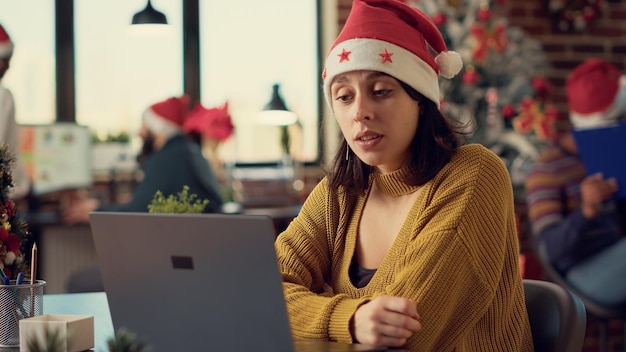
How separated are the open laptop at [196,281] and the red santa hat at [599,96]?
113 inches

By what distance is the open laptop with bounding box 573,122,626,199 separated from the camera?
3488mm

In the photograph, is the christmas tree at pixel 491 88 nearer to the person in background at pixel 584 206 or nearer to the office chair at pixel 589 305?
the person in background at pixel 584 206

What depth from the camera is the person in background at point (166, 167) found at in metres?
4.09

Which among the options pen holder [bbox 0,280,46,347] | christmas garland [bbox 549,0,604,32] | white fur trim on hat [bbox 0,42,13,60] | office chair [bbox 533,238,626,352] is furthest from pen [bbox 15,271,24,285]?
christmas garland [bbox 549,0,604,32]

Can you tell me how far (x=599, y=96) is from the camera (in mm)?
3943

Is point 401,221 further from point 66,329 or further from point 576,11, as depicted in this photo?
point 576,11

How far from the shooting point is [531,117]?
15.0 feet

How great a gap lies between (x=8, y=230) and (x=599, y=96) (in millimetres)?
2998

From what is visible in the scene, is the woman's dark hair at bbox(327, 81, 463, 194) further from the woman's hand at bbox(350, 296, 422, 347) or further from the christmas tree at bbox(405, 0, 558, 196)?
the christmas tree at bbox(405, 0, 558, 196)

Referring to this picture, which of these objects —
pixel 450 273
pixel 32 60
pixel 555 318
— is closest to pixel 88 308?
pixel 450 273

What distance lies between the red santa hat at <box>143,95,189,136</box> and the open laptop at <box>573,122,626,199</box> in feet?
6.45

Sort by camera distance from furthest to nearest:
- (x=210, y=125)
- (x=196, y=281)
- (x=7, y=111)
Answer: (x=210, y=125)
(x=7, y=111)
(x=196, y=281)

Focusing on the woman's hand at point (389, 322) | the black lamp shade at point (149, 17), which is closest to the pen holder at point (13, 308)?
the woman's hand at point (389, 322)

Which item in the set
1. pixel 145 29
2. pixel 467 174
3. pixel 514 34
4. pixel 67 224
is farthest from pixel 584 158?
pixel 67 224
